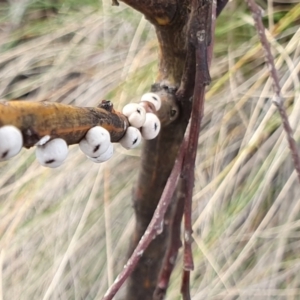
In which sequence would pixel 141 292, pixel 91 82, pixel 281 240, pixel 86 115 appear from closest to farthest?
pixel 86 115 → pixel 141 292 → pixel 281 240 → pixel 91 82

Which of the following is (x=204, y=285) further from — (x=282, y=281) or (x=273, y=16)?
(x=273, y=16)

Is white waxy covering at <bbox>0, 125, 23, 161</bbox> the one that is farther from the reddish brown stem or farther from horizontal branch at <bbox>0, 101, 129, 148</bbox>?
the reddish brown stem

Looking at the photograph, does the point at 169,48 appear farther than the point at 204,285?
No

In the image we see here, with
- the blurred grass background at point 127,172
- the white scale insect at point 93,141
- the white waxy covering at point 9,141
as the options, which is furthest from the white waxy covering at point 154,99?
the blurred grass background at point 127,172

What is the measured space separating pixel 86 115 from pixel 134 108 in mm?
37

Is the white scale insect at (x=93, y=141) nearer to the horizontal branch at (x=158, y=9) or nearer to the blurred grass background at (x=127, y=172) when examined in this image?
the horizontal branch at (x=158, y=9)

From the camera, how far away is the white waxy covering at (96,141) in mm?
154

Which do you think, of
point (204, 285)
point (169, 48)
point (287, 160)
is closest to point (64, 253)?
point (204, 285)

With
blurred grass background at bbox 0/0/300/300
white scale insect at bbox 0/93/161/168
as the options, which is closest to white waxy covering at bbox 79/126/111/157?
white scale insect at bbox 0/93/161/168

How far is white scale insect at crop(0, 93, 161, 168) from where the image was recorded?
0.40 feet

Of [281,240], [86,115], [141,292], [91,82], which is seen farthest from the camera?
[91,82]

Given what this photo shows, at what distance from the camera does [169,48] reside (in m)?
0.24

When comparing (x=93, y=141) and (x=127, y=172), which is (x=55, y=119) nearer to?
(x=93, y=141)

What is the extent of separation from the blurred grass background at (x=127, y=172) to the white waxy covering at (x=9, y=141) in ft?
1.31
